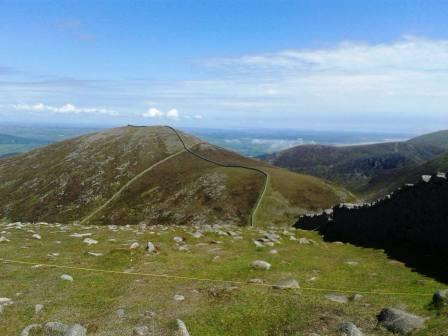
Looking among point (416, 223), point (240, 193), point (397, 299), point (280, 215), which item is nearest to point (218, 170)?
point (240, 193)

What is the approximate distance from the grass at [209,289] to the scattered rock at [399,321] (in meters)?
0.29

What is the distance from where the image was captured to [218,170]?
124 metres

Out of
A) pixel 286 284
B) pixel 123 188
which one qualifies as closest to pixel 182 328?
pixel 286 284

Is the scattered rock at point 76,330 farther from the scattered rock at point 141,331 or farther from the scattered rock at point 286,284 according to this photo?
the scattered rock at point 286,284

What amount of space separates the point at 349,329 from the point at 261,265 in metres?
8.67

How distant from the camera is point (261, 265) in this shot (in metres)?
21.7

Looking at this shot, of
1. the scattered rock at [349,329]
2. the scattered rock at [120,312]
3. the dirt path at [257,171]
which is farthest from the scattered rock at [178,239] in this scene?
the dirt path at [257,171]

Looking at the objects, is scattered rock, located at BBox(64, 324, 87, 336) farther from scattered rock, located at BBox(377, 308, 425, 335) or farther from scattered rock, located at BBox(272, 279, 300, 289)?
scattered rock, located at BBox(377, 308, 425, 335)

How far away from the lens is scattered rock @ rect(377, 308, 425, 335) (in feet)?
42.7

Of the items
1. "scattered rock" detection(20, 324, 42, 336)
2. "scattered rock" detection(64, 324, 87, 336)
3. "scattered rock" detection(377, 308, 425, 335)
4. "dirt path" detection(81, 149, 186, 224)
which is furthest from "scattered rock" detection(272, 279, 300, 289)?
"dirt path" detection(81, 149, 186, 224)

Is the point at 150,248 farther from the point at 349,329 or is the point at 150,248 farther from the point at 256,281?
the point at 349,329

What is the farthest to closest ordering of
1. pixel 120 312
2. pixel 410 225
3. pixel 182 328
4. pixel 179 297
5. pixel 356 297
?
pixel 410 225 < pixel 179 297 < pixel 356 297 < pixel 120 312 < pixel 182 328

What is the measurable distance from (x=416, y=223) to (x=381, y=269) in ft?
19.3

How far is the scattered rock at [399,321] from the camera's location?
13.0 meters
